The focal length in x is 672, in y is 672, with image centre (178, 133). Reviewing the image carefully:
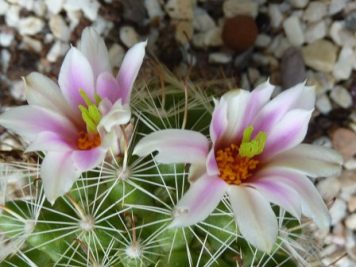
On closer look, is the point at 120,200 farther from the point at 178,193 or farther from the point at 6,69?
the point at 6,69

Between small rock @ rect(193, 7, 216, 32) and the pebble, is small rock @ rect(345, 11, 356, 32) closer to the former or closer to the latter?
the pebble

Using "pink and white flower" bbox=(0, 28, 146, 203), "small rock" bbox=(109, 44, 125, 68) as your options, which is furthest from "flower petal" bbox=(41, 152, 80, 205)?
"small rock" bbox=(109, 44, 125, 68)

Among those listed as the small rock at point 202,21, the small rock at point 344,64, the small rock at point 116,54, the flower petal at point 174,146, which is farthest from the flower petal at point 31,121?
the small rock at point 344,64

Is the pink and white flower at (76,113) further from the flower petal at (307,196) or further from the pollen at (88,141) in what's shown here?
the flower petal at (307,196)

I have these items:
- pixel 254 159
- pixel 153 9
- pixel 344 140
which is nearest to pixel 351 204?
pixel 344 140

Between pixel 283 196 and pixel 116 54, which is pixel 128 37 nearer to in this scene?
pixel 116 54
